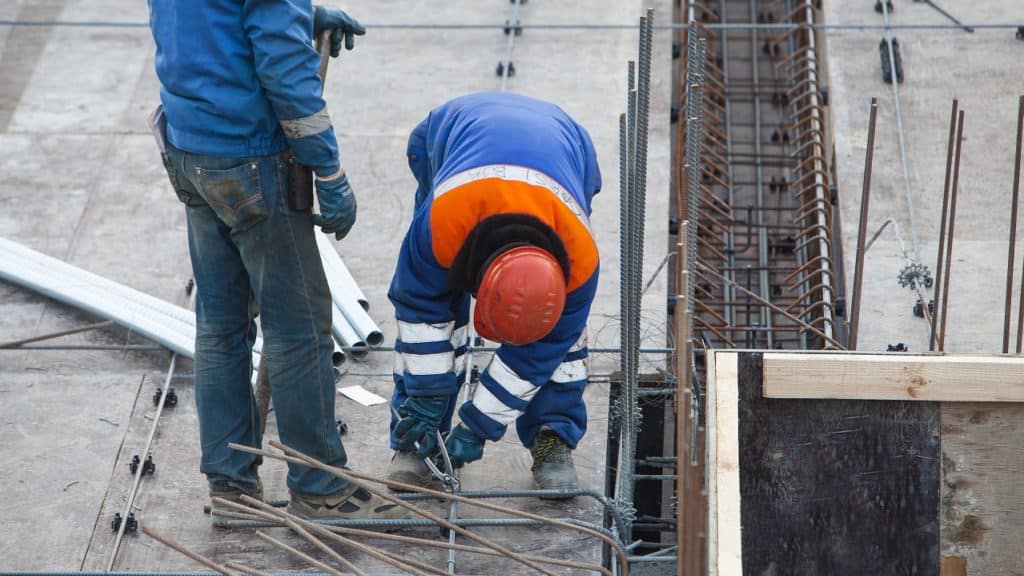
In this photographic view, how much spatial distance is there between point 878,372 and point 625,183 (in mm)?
1130

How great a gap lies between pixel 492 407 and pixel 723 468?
102 cm

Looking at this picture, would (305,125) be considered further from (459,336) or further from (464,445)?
(464,445)

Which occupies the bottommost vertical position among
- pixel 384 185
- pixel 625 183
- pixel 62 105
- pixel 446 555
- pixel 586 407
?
pixel 446 555

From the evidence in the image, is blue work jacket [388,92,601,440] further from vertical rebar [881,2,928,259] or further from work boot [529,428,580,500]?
vertical rebar [881,2,928,259]

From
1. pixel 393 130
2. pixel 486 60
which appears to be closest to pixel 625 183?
pixel 393 130

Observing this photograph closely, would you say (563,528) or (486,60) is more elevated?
(486,60)

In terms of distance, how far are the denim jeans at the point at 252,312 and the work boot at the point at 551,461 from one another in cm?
75

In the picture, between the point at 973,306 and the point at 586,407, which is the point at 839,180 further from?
the point at 586,407

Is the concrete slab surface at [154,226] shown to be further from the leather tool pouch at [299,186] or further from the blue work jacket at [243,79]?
the blue work jacket at [243,79]

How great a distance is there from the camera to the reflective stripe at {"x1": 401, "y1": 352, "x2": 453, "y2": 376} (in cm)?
511

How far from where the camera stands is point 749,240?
8516mm

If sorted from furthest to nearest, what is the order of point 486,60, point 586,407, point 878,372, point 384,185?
point 486,60 < point 384,185 < point 586,407 < point 878,372

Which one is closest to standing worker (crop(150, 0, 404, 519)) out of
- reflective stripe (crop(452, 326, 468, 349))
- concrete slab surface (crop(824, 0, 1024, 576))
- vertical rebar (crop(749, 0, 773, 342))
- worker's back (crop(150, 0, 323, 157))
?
worker's back (crop(150, 0, 323, 157))

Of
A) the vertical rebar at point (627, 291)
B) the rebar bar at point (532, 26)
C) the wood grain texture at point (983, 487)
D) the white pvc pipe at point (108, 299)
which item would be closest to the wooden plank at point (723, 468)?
the vertical rebar at point (627, 291)
